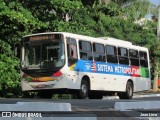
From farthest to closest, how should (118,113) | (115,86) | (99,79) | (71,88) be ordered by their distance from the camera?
(115,86)
(99,79)
(71,88)
(118,113)

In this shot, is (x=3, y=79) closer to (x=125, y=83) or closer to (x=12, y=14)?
(x=12, y=14)

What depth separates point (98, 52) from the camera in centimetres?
2170

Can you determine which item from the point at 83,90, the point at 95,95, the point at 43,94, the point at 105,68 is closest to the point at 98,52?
the point at 105,68

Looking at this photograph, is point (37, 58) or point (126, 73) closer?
point (37, 58)

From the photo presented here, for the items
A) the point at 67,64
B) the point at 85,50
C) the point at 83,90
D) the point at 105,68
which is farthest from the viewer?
the point at 105,68

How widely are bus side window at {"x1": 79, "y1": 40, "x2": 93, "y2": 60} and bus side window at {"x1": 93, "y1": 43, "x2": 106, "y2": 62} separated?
358 millimetres

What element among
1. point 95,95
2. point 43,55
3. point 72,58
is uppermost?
point 43,55

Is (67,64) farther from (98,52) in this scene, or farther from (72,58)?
(98,52)

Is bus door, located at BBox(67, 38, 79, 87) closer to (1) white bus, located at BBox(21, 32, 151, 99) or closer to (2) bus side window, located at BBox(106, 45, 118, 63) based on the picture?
(1) white bus, located at BBox(21, 32, 151, 99)

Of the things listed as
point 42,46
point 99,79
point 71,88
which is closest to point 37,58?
point 42,46

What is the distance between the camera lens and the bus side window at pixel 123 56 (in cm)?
2361

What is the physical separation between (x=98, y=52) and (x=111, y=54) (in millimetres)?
1295

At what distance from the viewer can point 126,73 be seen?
79.8 ft

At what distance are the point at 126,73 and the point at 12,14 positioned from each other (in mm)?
7152
